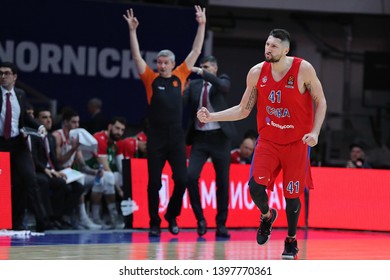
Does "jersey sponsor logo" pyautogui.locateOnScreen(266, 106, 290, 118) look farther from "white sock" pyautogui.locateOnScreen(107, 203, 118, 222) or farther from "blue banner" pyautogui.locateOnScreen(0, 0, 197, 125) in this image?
"blue banner" pyautogui.locateOnScreen(0, 0, 197, 125)

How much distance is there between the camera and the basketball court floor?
982cm

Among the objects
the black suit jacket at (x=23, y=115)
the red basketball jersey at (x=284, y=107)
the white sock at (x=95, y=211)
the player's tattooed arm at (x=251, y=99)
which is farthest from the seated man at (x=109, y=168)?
the red basketball jersey at (x=284, y=107)

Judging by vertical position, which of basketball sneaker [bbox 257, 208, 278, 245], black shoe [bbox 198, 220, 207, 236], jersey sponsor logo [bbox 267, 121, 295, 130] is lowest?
black shoe [bbox 198, 220, 207, 236]

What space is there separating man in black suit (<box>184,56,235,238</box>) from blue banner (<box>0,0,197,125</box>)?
546 cm

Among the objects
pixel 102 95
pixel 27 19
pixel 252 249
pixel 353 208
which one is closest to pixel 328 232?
pixel 353 208

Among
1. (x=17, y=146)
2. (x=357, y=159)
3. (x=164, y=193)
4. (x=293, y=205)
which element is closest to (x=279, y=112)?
(x=293, y=205)

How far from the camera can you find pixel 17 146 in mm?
12242

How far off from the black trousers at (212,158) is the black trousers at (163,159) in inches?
9.1

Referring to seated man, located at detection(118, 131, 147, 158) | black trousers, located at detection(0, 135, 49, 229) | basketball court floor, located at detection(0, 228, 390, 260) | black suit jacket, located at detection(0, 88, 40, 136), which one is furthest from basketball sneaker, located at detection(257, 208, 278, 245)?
seated man, located at detection(118, 131, 147, 158)

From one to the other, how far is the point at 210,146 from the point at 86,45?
6054 mm

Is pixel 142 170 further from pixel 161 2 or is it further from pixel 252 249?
pixel 161 2

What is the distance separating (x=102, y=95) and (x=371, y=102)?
7.76 metres

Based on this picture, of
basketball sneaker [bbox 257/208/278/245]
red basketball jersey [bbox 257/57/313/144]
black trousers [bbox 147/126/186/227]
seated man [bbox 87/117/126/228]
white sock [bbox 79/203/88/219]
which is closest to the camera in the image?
red basketball jersey [bbox 257/57/313/144]

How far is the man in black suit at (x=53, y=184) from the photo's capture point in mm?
13296
